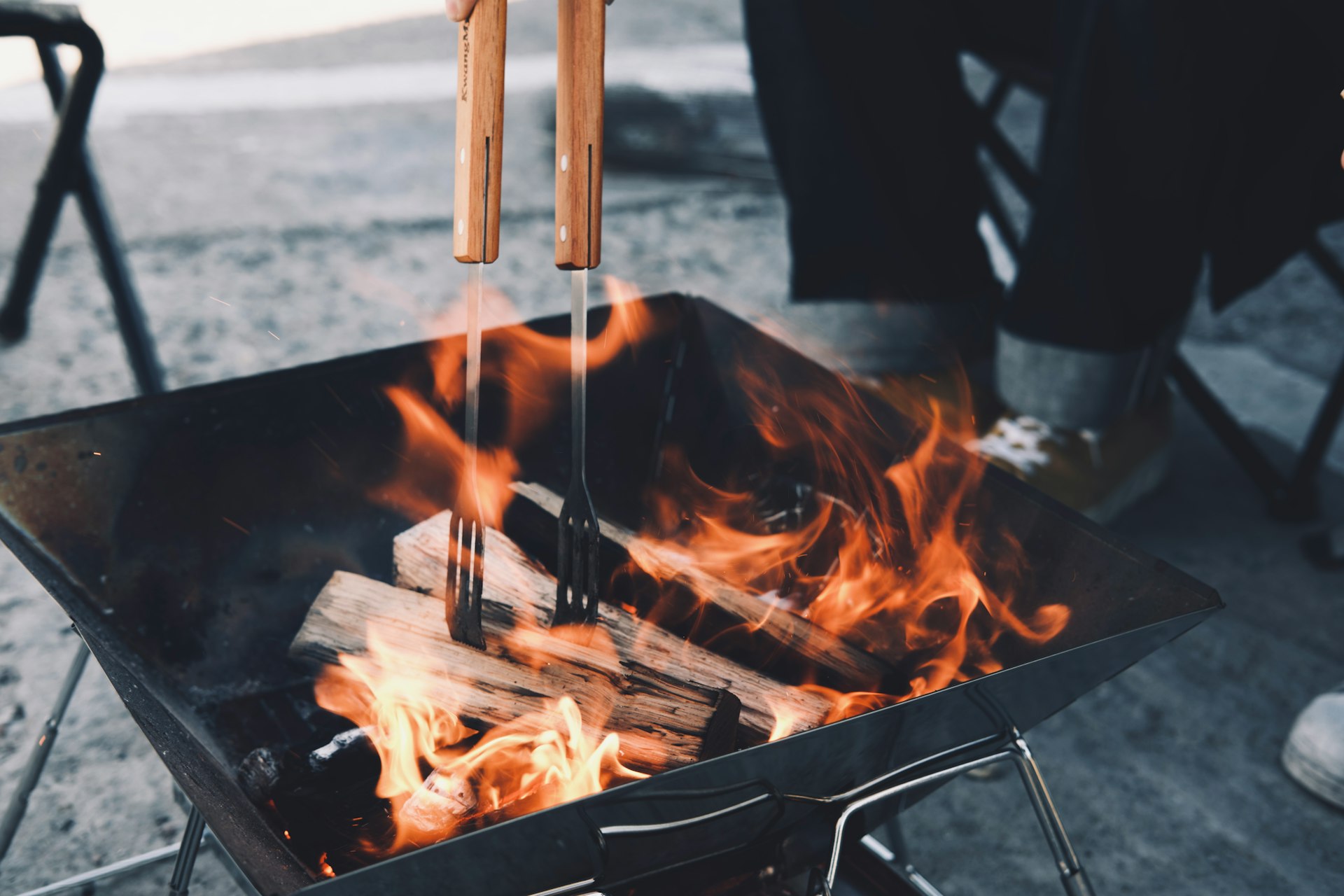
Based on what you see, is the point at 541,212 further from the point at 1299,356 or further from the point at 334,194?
the point at 1299,356

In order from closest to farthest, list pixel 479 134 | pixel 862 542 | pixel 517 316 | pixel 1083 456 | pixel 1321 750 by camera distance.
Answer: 1. pixel 479 134
2. pixel 862 542
3. pixel 1321 750
4. pixel 1083 456
5. pixel 517 316

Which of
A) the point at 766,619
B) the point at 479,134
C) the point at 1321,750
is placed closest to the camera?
the point at 479,134

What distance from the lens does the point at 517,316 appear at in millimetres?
2779

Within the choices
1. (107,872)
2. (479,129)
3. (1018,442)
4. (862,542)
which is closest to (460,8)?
(479,129)

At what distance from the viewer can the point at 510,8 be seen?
18.9 ft

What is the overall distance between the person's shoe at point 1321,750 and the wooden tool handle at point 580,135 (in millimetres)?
1464

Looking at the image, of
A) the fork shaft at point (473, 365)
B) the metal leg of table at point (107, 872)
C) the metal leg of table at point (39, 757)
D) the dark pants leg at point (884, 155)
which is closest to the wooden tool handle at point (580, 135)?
the fork shaft at point (473, 365)

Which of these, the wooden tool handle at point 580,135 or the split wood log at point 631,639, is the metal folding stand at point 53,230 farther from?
the wooden tool handle at point 580,135

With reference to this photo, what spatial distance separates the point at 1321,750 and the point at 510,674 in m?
1.37

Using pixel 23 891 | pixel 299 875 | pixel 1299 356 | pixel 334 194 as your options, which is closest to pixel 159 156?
pixel 334 194

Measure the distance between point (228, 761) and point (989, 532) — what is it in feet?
3.03

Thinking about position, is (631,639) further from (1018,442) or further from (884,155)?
(884,155)

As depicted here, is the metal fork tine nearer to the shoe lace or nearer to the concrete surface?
the concrete surface

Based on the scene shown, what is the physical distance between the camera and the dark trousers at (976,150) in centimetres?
163
